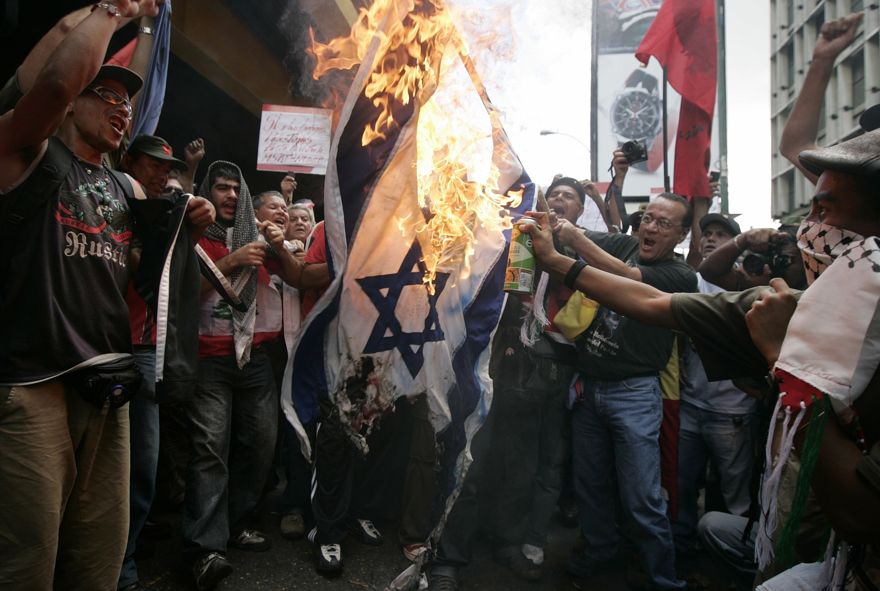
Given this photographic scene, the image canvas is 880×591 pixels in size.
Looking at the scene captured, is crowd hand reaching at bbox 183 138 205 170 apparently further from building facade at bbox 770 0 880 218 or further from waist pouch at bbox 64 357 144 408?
building facade at bbox 770 0 880 218

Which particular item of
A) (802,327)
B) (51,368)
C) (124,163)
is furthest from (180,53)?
(802,327)

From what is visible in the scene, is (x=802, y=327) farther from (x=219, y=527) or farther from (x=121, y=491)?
(x=219, y=527)

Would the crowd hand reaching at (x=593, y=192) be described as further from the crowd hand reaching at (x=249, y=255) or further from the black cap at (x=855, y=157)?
the black cap at (x=855, y=157)

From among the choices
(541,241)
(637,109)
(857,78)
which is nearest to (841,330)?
(541,241)

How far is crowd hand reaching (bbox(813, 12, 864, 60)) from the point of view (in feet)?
9.73

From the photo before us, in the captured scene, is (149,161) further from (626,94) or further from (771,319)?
(626,94)

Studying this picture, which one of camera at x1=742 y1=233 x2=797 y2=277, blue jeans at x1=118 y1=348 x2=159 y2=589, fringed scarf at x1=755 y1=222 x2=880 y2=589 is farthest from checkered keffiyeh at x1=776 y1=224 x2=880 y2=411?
blue jeans at x1=118 y1=348 x2=159 y2=589

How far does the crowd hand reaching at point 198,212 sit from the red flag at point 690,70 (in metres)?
4.43

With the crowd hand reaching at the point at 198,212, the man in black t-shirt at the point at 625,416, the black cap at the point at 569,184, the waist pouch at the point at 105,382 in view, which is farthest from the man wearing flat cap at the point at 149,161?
the black cap at the point at 569,184

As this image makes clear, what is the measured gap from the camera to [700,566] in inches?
159

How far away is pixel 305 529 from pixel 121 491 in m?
1.74

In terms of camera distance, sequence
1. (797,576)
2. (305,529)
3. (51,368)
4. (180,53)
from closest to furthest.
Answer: (797,576), (51,368), (305,529), (180,53)

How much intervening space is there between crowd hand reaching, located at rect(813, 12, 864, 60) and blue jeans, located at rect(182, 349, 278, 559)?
3847 mm

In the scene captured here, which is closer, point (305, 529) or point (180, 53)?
point (305, 529)
